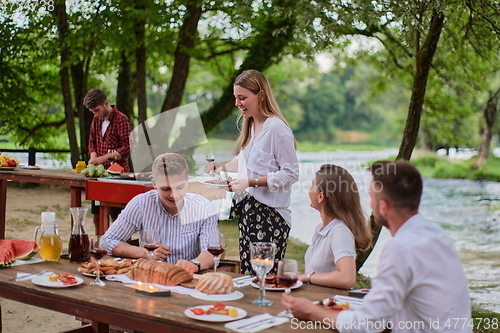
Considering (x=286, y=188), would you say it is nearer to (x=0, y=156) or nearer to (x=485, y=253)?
(x=0, y=156)

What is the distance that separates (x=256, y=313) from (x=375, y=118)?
5586cm

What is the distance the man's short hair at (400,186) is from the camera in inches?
75.3

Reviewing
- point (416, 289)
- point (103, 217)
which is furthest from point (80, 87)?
point (416, 289)

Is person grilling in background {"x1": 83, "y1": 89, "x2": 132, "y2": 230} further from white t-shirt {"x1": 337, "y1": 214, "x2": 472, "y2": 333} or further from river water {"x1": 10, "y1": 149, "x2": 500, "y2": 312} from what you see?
white t-shirt {"x1": 337, "y1": 214, "x2": 472, "y2": 333}

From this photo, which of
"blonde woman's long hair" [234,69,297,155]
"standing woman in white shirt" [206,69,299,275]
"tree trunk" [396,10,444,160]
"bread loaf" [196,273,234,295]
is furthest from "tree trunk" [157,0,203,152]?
"bread loaf" [196,273,234,295]

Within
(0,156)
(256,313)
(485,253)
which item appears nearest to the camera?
(256,313)

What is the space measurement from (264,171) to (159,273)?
128 centimetres

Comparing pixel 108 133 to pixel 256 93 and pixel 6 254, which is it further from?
pixel 6 254

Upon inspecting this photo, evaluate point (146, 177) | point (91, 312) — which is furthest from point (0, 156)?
point (91, 312)

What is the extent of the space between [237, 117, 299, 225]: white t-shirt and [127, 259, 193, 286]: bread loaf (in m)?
1.09

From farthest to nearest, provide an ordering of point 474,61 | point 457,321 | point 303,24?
point 474,61, point 303,24, point 457,321

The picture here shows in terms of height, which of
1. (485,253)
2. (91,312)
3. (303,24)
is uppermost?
(303,24)

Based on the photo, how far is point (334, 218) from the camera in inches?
110

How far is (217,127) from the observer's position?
39.1ft
